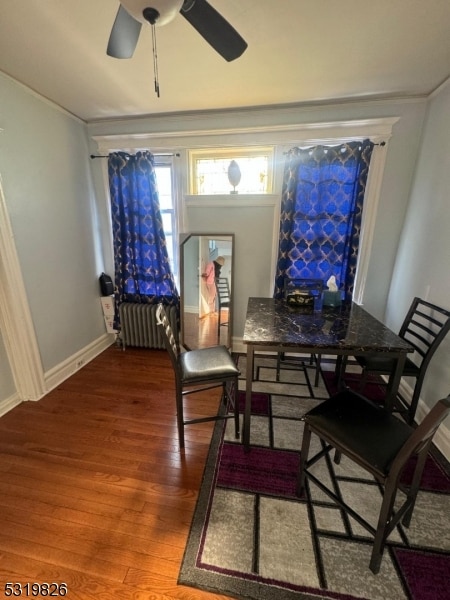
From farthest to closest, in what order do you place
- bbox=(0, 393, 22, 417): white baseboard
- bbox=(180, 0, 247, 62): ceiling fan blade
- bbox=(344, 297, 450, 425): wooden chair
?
bbox=(0, 393, 22, 417): white baseboard < bbox=(344, 297, 450, 425): wooden chair < bbox=(180, 0, 247, 62): ceiling fan blade

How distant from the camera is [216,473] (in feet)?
5.16

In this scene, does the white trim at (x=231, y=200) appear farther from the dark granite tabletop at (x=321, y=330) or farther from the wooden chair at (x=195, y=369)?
the wooden chair at (x=195, y=369)

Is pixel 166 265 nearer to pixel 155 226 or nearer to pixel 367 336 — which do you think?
pixel 155 226

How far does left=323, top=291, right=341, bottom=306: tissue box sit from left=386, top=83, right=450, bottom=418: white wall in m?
0.65

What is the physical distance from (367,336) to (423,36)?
5.96 feet

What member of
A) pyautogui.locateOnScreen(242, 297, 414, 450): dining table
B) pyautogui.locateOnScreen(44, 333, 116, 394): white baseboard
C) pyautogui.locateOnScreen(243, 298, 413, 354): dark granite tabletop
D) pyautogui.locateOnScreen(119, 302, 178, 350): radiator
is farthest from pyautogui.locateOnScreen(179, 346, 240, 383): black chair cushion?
pyautogui.locateOnScreen(44, 333, 116, 394): white baseboard

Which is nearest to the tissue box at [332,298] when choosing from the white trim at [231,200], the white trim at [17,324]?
the white trim at [231,200]

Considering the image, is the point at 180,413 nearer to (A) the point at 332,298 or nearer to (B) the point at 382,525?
(B) the point at 382,525

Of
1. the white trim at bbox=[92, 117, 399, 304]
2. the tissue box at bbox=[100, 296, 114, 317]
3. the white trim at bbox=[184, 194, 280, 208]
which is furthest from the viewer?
the tissue box at bbox=[100, 296, 114, 317]

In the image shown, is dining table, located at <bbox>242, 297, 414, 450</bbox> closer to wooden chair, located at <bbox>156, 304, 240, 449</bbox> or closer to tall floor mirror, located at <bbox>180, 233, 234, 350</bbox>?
wooden chair, located at <bbox>156, 304, 240, 449</bbox>

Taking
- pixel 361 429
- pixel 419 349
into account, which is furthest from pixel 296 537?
pixel 419 349

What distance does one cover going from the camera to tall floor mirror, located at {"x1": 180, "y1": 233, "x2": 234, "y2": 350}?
278 cm

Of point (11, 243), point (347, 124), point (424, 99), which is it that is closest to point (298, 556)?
point (11, 243)

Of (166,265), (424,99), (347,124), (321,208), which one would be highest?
(424,99)
